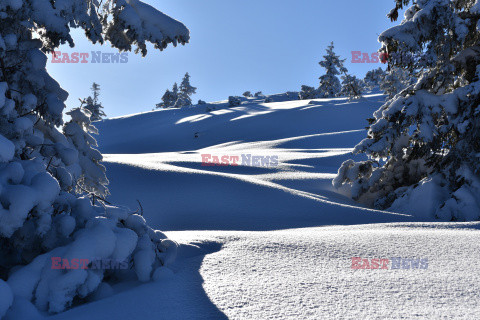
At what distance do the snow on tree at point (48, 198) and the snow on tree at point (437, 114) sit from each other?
174 inches

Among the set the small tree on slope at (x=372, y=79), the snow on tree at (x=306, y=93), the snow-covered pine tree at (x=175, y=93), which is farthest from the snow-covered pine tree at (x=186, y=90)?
the small tree on slope at (x=372, y=79)

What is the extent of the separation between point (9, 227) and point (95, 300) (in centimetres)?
73

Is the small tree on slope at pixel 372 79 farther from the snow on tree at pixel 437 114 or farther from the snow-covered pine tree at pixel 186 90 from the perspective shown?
the snow on tree at pixel 437 114

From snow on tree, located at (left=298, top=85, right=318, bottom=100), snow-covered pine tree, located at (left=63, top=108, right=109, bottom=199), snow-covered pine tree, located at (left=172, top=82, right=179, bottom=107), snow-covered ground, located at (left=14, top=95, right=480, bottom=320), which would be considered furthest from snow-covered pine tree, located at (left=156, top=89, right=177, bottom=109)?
snow-covered pine tree, located at (left=63, top=108, right=109, bottom=199)

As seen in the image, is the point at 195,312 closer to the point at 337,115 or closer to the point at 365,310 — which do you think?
the point at 365,310

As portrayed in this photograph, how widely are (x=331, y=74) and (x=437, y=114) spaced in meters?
43.8

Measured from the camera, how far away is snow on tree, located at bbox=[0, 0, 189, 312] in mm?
2340

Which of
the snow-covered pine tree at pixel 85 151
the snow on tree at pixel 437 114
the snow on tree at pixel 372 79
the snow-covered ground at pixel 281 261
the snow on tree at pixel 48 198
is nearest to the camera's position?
the snow-covered ground at pixel 281 261

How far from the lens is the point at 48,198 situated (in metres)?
2.46

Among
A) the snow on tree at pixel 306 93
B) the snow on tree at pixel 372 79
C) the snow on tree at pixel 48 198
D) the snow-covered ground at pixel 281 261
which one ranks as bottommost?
the snow-covered ground at pixel 281 261

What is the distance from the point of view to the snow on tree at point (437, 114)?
5793mm

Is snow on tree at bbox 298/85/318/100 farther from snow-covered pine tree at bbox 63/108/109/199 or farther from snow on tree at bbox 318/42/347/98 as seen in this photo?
snow-covered pine tree at bbox 63/108/109/199

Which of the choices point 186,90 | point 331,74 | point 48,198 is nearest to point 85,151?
point 48,198

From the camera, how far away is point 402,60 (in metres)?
6.11
